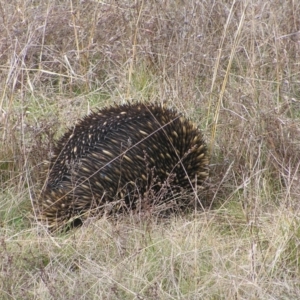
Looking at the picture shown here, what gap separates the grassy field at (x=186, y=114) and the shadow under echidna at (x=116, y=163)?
0.12 meters

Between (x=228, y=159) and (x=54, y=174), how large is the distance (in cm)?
86

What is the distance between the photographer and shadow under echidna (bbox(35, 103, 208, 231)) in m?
3.34

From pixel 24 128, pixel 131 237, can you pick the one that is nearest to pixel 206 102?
pixel 24 128

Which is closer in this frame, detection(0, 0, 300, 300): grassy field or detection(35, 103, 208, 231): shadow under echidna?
detection(0, 0, 300, 300): grassy field

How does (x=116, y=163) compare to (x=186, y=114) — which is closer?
(x=116, y=163)

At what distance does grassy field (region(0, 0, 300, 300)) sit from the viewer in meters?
2.77

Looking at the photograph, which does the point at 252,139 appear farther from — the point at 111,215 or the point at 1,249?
the point at 1,249

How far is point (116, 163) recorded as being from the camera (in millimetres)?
3422

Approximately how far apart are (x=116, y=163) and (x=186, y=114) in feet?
2.50

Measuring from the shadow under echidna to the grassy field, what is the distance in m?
0.12

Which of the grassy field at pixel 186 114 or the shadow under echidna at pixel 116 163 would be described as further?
the shadow under echidna at pixel 116 163

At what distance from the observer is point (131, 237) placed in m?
3.09

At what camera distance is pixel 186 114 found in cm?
406

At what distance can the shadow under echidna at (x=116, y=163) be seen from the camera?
11.0 feet
